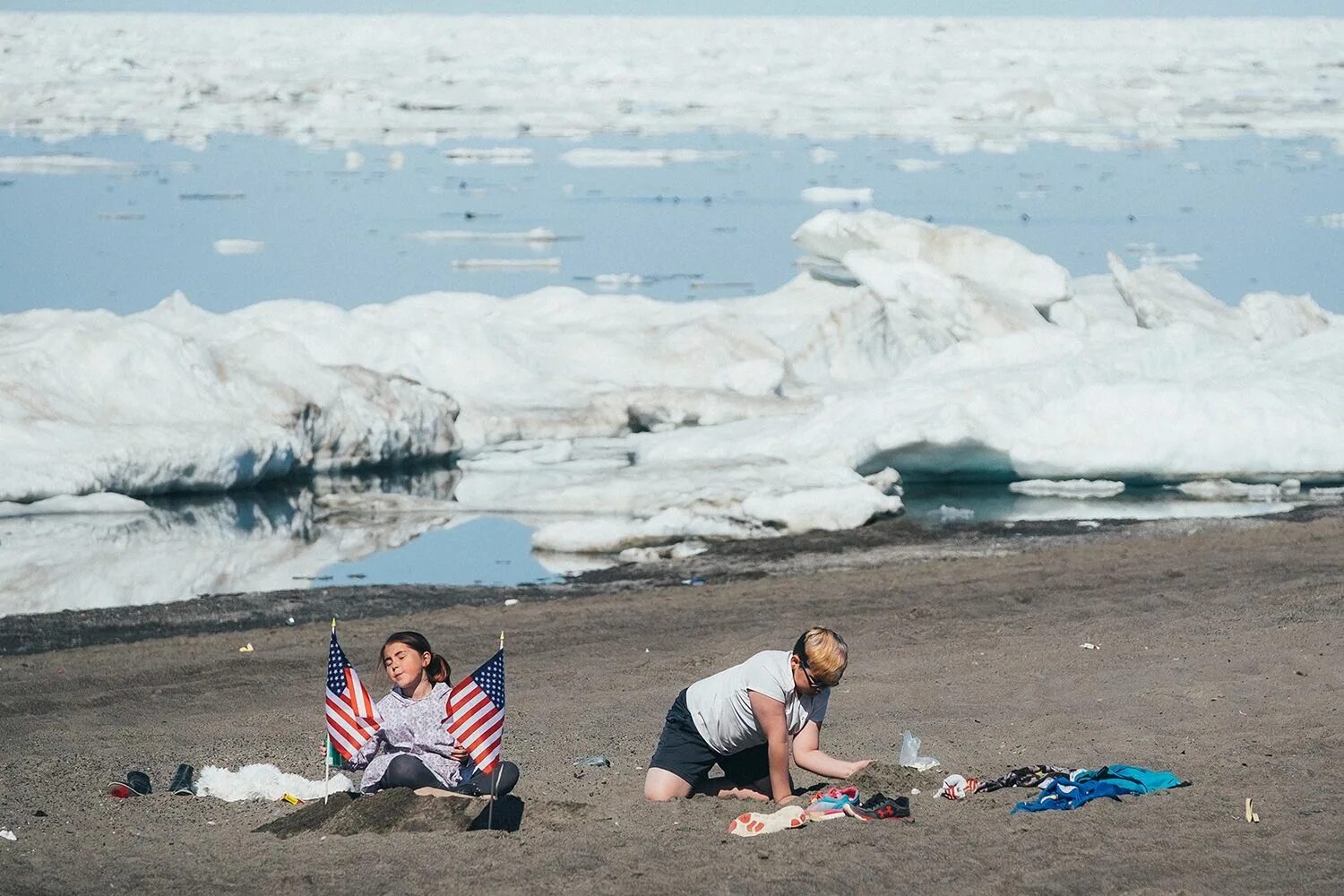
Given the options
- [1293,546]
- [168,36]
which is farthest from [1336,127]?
[168,36]

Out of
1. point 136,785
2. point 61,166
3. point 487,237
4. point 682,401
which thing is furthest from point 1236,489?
point 61,166

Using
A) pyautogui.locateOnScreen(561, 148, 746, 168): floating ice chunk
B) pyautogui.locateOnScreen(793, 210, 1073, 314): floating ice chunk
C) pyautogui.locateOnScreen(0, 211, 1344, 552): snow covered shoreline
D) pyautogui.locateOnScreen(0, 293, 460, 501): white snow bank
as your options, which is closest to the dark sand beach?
pyautogui.locateOnScreen(0, 211, 1344, 552): snow covered shoreline

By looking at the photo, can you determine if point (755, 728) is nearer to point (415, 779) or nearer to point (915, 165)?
point (415, 779)

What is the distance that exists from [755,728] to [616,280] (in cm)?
2280

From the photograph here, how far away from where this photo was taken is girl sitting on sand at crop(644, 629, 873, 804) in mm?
6398

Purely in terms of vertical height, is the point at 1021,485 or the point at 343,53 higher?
the point at 343,53

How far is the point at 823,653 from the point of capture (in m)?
6.31

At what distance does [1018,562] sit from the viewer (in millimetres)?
12852

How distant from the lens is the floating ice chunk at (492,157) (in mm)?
49656

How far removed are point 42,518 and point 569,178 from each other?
32.3 metres

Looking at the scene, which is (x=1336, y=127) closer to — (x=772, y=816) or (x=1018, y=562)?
(x=1018, y=562)

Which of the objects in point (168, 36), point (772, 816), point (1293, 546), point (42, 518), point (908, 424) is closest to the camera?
point (772, 816)

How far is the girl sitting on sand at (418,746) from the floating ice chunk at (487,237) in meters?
28.0

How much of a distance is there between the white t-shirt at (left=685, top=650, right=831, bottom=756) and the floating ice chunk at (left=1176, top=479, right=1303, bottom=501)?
10396mm
